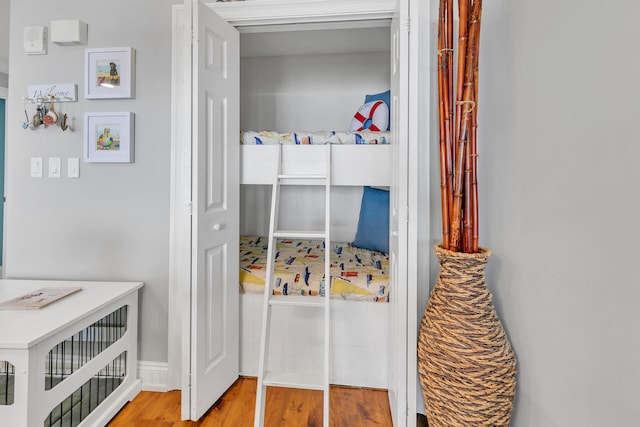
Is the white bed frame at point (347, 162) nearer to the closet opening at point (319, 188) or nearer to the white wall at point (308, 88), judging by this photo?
the closet opening at point (319, 188)

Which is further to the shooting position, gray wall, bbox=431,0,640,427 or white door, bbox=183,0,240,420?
white door, bbox=183,0,240,420

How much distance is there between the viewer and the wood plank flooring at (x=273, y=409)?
5.53 feet

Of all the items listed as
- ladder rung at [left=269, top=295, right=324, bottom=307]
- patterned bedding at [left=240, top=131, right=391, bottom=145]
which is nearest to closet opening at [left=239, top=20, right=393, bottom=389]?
patterned bedding at [left=240, top=131, right=391, bottom=145]

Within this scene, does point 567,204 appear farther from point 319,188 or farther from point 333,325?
point 319,188

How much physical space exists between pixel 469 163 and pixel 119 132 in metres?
1.88

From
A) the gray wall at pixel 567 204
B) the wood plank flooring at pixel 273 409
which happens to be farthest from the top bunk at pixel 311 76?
the wood plank flooring at pixel 273 409

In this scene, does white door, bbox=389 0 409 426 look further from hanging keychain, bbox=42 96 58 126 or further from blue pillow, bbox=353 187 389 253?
hanging keychain, bbox=42 96 58 126

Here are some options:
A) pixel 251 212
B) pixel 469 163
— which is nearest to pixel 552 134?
pixel 469 163

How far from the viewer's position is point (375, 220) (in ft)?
8.34

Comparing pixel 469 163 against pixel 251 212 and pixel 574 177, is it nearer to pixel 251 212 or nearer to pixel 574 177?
pixel 574 177

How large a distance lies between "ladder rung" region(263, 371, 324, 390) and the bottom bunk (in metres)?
0.45

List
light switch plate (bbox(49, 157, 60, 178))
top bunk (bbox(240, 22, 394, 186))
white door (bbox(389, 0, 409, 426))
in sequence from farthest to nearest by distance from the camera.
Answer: top bunk (bbox(240, 22, 394, 186)), light switch plate (bbox(49, 157, 60, 178)), white door (bbox(389, 0, 409, 426))

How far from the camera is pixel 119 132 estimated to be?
6.45 feet

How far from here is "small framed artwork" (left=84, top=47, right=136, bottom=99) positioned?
1.94 m
